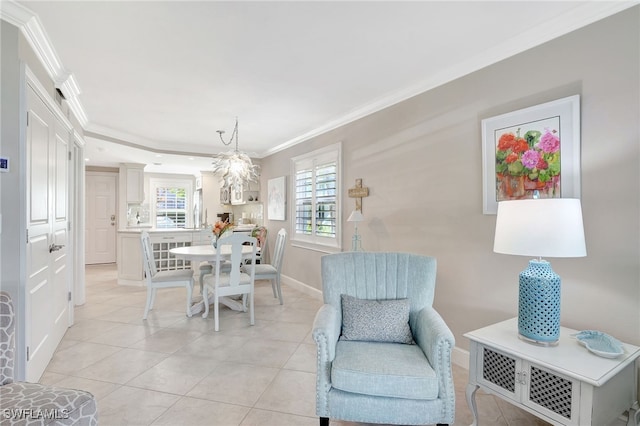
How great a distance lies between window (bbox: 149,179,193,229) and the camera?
8711 mm

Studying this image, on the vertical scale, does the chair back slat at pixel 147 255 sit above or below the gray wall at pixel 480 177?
below

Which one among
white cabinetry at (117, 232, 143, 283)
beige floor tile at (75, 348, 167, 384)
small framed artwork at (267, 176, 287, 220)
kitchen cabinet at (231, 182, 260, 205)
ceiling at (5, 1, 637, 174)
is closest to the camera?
ceiling at (5, 1, 637, 174)

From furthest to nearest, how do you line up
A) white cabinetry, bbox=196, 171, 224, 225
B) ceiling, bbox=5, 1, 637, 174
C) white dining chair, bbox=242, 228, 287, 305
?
white cabinetry, bbox=196, 171, 224, 225 → white dining chair, bbox=242, 228, 287, 305 → ceiling, bbox=5, 1, 637, 174

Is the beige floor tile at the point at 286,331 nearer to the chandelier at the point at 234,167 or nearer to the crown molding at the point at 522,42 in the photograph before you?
the chandelier at the point at 234,167

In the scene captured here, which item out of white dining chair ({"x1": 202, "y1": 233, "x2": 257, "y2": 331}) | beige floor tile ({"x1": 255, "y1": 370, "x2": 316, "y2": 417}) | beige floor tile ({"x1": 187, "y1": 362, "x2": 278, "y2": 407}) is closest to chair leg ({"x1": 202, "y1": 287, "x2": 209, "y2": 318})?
white dining chair ({"x1": 202, "y1": 233, "x2": 257, "y2": 331})

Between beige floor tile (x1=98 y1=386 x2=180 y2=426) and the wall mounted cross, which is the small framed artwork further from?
beige floor tile (x1=98 y1=386 x2=180 y2=426)

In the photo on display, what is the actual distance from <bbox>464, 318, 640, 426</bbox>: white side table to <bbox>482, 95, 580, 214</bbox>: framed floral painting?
0.85m

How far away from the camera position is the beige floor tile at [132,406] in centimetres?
192

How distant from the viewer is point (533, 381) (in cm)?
159

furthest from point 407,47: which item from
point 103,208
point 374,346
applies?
point 103,208

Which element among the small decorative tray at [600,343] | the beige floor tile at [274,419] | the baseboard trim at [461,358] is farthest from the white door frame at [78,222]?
the small decorative tray at [600,343]

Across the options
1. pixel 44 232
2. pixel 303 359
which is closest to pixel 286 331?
pixel 303 359

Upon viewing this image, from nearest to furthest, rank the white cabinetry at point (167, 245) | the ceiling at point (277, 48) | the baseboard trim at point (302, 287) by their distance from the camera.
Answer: the ceiling at point (277, 48)
the baseboard trim at point (302, 287)
the white cabinetry at point (167, 245)

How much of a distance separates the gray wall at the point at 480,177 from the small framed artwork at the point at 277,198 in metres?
1.86
